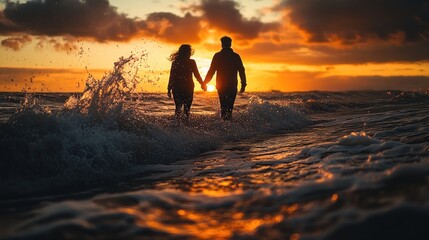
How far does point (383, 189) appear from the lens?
3.27m

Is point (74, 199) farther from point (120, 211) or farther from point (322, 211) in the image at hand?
point (322, 211)

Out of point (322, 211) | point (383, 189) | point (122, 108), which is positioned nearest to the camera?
point (322, 211)

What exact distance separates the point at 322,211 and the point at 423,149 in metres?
2.58

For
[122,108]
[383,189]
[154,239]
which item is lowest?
[154,239]

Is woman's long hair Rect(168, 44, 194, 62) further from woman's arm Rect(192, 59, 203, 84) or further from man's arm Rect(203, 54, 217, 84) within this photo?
man's arm Rect(203, 54, 217, 84)

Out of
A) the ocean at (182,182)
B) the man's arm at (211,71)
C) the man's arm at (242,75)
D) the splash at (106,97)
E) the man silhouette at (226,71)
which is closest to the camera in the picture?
the ocean at (182,182)

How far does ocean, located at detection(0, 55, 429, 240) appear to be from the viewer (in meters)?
2.79

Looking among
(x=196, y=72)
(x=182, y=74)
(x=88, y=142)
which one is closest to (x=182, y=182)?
(x=88, y=142)

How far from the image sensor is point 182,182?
4438 mm

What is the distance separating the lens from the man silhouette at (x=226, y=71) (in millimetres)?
10555

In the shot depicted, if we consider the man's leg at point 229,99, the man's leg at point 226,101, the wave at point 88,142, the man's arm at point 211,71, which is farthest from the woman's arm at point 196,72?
the wave at point 88,142

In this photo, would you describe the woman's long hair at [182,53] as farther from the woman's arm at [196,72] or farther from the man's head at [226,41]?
the man's head at [226,41]

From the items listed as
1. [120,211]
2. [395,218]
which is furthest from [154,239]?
[395,218]

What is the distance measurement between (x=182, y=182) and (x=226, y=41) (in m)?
6.83
